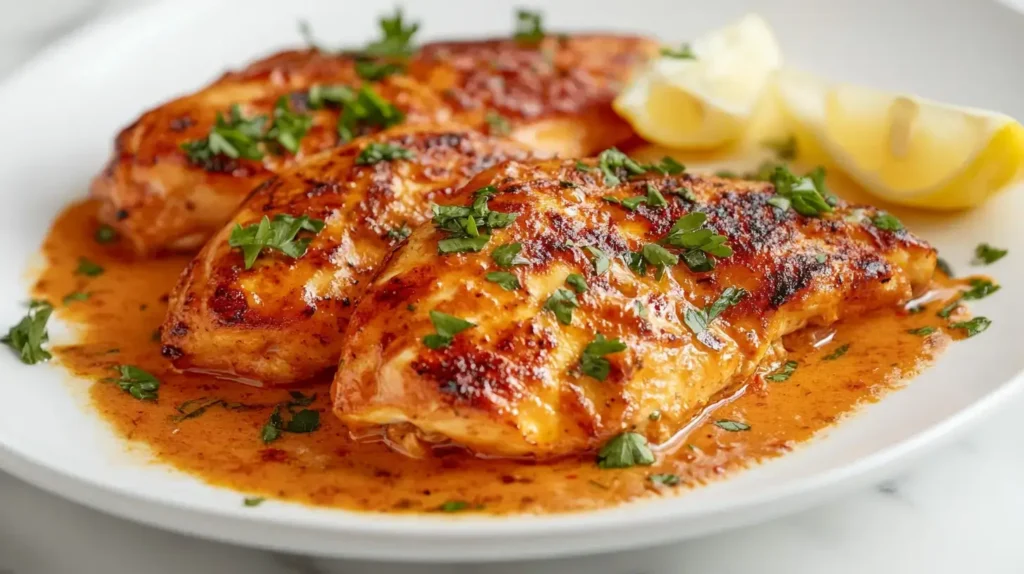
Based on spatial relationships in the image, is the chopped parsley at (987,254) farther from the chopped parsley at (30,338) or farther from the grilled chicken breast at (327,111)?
the chopped parsley at (30,338)

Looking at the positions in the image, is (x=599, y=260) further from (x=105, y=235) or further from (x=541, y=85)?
(x=105, y=235)

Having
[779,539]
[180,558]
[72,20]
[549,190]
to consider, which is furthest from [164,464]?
[72,20]

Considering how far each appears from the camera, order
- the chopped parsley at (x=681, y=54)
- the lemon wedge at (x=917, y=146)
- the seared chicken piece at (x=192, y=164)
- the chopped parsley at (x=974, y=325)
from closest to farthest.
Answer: the chopped parsley at (x=974, y=325) < the lemon wedge at (x=917, y=146) < the seared chicken piece at (x=192, y=164) < the chopped parsley at (x=681, y=54)

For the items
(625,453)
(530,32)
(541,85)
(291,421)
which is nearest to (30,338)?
(291,421)

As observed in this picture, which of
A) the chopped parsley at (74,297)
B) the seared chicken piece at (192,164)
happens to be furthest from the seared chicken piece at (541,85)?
the chopped parsley at (74,297)

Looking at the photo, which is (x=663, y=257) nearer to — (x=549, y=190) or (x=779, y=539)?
(x=549, y=190)

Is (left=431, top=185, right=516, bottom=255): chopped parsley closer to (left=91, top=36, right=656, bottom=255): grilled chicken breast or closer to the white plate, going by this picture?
the white plate

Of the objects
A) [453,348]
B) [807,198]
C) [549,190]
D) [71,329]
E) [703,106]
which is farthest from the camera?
[703,106]

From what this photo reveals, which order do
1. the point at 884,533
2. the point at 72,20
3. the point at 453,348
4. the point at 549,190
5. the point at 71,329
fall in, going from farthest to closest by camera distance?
the point at 72,20 → the point at 71,329 → the point at 549,190 → the point at 884,533 → the point at 453,348
